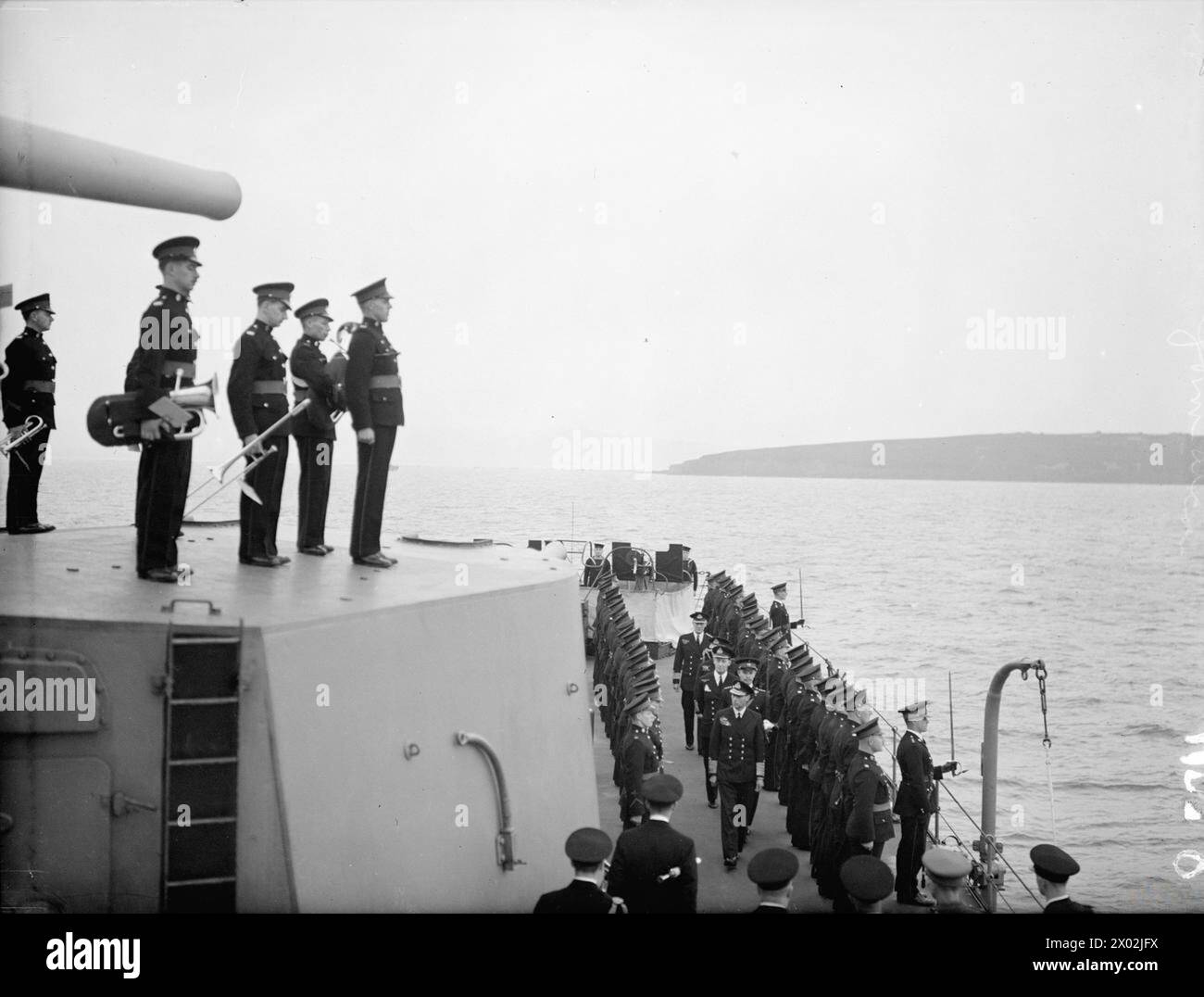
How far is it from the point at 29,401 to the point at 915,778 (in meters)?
6.29

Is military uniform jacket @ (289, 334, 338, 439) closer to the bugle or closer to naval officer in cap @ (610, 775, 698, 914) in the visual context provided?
the bugle

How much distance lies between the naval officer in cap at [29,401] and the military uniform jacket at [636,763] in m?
4.29

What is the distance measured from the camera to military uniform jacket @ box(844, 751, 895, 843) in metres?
7.21

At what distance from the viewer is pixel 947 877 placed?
4516 millimetres

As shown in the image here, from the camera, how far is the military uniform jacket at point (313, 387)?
595cm

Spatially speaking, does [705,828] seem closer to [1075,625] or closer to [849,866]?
[849,866]

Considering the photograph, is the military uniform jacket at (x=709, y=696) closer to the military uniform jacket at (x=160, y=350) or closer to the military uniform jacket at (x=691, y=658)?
the military uniform jacket at (x=691, y=658)

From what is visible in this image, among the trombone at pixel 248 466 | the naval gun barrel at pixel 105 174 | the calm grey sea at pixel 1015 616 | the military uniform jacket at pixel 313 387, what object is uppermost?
the naval gun barrel at pixel 105 174

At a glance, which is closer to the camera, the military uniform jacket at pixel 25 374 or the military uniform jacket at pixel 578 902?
the military uniform jacket at pixel 578 902

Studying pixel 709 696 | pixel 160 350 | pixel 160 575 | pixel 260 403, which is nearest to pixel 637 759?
pixel 709 696

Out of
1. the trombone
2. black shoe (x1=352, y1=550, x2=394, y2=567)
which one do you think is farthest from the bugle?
black shoe (x1=352, y1=550, x2=394, y2=567)

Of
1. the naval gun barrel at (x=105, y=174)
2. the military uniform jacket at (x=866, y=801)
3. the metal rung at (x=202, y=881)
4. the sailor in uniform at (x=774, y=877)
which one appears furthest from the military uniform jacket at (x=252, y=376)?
the military uniform jacket at (x=866, y=801)

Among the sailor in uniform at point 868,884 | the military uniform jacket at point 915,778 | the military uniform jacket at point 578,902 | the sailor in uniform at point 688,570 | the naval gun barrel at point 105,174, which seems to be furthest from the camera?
the sailor in uniform at point 688,570
